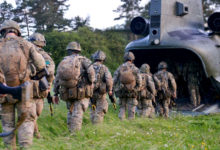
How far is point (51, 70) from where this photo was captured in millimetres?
5535

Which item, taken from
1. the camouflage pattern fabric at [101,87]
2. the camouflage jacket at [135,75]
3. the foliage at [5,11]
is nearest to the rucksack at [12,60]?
the camouflage pattern fabric at [101,87]

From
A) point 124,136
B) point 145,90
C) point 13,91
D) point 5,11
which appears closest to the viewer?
point 13,91

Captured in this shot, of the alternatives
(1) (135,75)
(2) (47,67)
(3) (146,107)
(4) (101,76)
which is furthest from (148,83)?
(2) (47,67)

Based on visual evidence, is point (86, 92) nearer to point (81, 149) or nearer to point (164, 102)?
point (81, 149)

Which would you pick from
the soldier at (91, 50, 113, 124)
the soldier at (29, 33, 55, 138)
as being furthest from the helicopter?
Result: the soldier at (29, 33, 55, 138)

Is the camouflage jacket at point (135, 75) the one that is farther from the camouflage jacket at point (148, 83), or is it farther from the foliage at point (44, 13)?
the foliage at point (44, 13)

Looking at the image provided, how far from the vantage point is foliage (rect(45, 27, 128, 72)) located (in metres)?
21.9

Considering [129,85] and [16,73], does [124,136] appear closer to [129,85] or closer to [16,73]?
[16,73]

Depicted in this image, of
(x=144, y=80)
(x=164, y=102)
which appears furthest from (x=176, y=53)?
(x=144, y=80)

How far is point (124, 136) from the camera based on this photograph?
4.91 m

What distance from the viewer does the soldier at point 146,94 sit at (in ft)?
29.5

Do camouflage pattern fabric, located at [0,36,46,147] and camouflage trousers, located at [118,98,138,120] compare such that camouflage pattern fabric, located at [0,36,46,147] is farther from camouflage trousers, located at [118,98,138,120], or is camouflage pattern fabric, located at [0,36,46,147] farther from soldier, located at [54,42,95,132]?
camouflage trousers, located at [118,98,138,120]

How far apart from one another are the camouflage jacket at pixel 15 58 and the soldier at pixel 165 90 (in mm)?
5996

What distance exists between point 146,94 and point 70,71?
3698mm
